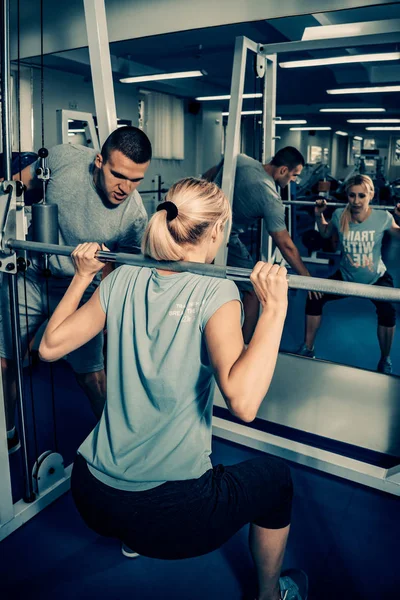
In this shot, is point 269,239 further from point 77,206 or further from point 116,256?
point 116,256

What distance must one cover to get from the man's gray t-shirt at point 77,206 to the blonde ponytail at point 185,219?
86 cm

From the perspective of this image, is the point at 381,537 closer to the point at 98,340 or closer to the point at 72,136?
the point at 98,340

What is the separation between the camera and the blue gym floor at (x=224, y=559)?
1.47 m

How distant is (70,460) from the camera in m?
2.09

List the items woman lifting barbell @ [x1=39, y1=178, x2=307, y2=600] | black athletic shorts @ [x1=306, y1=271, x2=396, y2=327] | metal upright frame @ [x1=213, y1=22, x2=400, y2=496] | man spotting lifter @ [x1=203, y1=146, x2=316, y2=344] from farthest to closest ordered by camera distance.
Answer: black athletic shorts @ [x1=306, y1=271, x2=396, y2=327] → man spotting lifter @ [x1=203, y1=146, x2=316, y2=344] → metal upright frame @ [x1=213, y1=22, x2=400, y2=496] → woman lifting barbell @ [x1=39, y1=178, x2=307, y2=600]

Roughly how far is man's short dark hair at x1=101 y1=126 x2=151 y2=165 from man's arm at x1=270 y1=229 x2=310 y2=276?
1053 millimetres

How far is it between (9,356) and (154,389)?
101cm

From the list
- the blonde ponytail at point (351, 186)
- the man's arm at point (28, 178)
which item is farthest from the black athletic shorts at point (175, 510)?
the blonde ponytail at point (351, 186)

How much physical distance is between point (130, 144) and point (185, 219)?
787 millimetres

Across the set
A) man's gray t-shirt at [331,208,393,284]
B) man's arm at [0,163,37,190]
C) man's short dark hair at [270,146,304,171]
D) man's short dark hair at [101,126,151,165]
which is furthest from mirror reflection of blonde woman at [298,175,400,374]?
man's arm at [0,163,37,190]

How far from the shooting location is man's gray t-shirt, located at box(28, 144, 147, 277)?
75.2 inches

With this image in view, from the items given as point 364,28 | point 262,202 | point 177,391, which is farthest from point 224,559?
point 364,28

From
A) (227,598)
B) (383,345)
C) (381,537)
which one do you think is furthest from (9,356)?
(383,345)

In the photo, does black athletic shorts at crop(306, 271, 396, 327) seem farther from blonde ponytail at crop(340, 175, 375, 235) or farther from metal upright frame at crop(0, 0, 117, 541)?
metal upright frame at crop(0, 0, 117, 541)
